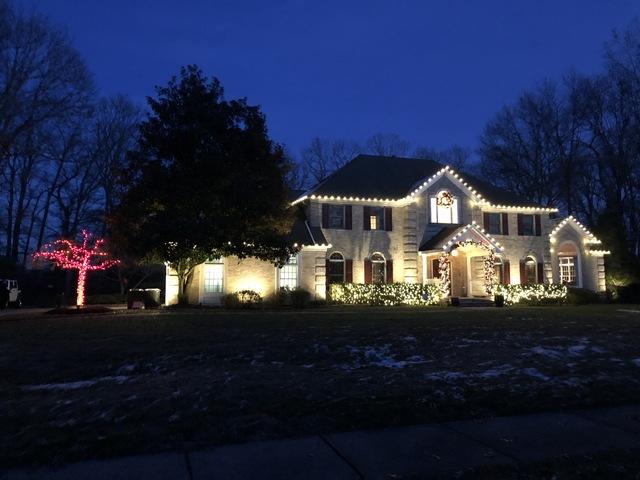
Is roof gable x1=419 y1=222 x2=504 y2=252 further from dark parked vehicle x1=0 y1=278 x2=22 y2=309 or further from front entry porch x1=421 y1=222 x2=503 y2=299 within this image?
dark parked vehicle x1=0 y1=278 x2=22 y2=309

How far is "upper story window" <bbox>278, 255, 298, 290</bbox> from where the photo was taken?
25.4 m

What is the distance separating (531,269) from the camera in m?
30.9

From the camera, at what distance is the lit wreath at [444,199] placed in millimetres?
28906

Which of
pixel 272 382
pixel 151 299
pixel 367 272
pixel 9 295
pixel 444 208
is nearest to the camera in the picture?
pixel 272 382

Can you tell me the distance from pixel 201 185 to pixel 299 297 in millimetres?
7319

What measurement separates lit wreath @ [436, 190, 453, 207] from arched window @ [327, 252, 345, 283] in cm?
661

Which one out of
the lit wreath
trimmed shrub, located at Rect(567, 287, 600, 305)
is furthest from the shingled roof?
trimmed shrub, located at Rect(567, 287, 600, 305)

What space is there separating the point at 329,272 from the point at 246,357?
59.9ft

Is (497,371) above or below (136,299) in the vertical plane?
below

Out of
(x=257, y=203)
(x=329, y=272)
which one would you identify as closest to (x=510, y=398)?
(x=257, y=203)

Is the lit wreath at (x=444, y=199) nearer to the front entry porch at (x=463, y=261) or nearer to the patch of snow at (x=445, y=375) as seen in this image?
the front entry porch at (x=463, y=261)

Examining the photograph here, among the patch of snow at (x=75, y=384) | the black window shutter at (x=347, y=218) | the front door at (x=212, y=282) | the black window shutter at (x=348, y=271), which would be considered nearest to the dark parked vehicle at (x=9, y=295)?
the front door at (x=212, y=282)

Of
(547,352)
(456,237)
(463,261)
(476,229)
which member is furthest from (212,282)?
(547,352)

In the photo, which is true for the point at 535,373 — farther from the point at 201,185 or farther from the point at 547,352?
the point at 201,185
